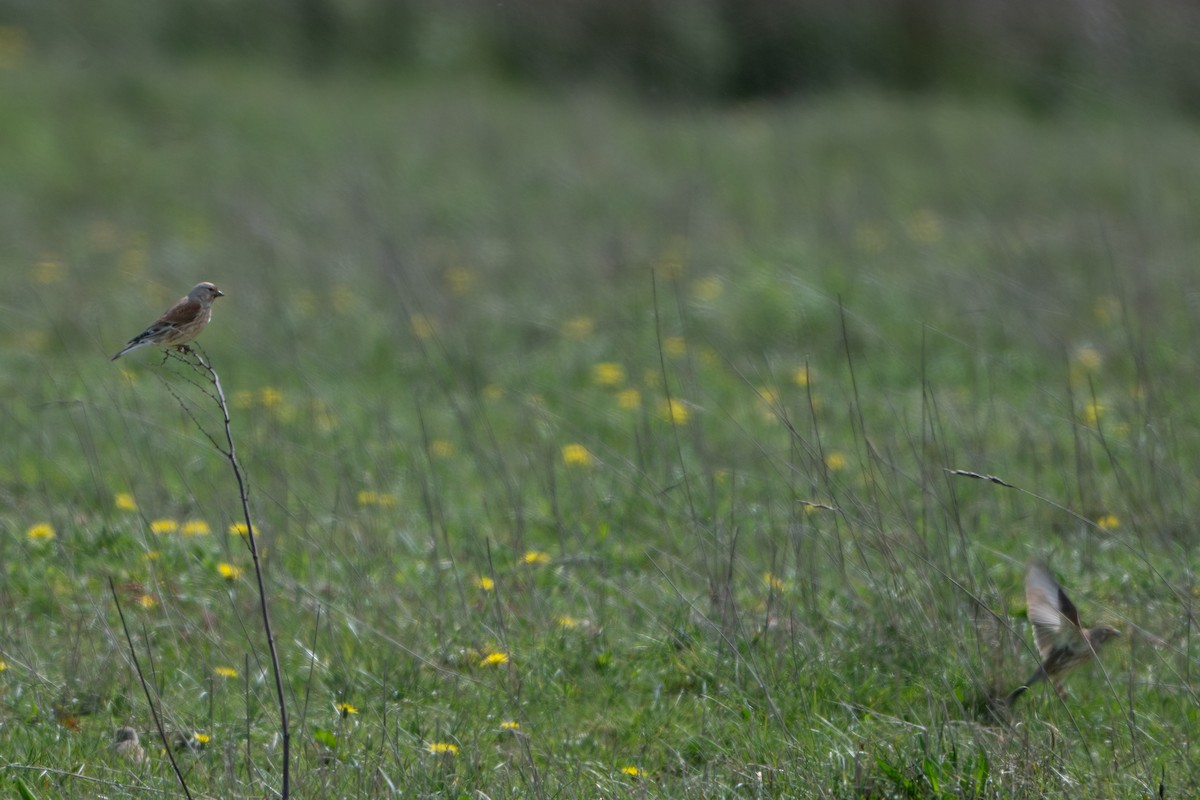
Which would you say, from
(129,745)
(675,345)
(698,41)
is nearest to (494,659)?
(129,745)

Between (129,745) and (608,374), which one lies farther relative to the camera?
(608,374)

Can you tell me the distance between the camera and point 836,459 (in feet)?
16.1

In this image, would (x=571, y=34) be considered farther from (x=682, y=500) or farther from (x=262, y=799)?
(x=262, y=799)

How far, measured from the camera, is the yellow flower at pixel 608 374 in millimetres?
6016

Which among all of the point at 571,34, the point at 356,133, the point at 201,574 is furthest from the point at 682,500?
the point at 571,34

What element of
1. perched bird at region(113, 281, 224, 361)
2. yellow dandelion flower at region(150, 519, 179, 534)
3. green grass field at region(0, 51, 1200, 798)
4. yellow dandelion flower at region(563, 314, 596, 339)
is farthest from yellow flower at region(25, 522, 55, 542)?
yellow dandelion flower at region(563, 314, 596, 339)

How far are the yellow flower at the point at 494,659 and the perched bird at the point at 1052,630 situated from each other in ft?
3.90

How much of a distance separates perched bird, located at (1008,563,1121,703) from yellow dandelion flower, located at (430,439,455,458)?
2636mm

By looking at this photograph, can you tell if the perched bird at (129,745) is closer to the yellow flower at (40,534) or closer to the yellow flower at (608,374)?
the yellow flower at (40,534)

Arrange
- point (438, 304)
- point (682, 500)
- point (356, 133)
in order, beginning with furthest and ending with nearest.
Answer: point (356, 133), point (438, 304), point (682, 500)

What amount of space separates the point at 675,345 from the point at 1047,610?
12.3 ft

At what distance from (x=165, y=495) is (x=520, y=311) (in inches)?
130

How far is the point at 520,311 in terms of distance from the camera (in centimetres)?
729

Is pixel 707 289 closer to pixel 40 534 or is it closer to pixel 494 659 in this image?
pixel 40 534
